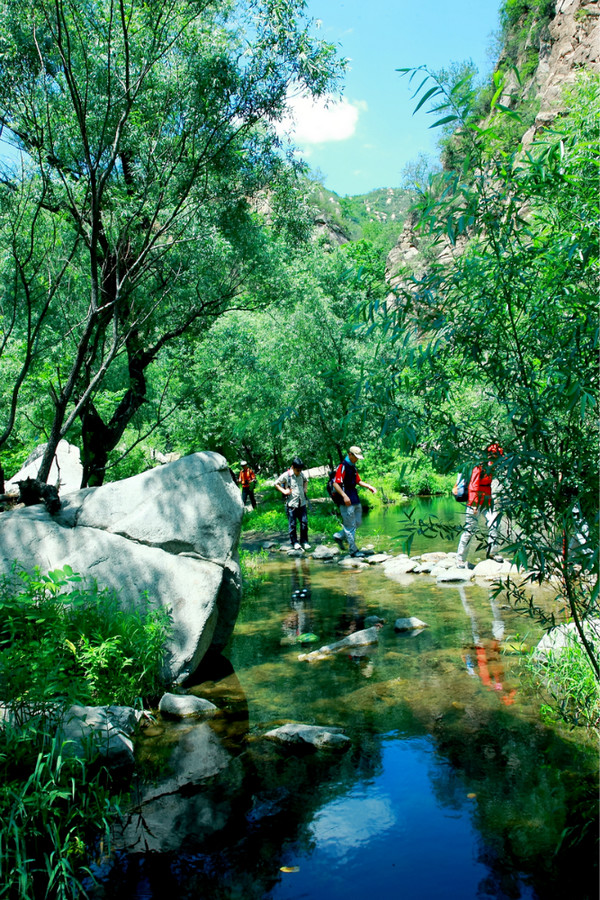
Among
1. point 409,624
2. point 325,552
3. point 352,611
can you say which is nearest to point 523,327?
point 409,624

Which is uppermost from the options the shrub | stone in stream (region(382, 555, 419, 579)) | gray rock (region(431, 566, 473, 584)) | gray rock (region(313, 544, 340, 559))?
the shrub

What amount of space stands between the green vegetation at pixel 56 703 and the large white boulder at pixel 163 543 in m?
0.27

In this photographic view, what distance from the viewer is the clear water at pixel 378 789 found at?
11.3ft

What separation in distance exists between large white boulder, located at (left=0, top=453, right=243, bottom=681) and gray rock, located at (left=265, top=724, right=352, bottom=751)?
1.52 m

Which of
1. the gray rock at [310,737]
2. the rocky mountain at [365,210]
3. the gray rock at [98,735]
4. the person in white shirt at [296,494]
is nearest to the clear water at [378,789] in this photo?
the gray rock at [310,737]

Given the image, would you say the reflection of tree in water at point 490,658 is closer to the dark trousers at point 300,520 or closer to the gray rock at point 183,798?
the gray rock at point 183,798

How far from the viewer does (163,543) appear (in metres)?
6.82

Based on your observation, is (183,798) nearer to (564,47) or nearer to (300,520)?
(300,520)

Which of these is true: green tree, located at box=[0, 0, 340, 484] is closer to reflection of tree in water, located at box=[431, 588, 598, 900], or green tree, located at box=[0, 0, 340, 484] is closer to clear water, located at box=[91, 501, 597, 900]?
clear water, located at box=[91, 501, 597, 900]

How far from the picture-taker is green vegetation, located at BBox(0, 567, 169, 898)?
139 inches

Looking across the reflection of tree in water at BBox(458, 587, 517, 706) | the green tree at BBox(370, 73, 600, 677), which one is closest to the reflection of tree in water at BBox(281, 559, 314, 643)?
the reflection of tree in water at BBox(458, 587, 517, 706)

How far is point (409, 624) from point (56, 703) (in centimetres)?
461

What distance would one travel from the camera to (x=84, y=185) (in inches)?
378

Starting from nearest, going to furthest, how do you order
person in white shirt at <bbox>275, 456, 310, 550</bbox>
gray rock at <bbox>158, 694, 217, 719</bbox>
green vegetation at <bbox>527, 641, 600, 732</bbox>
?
green vegetation at <bbox>527, 641, 600, 732</bbox> < gray rock at <bbox>158, 694, 217, 719</bbox> < person in white shirt at <bbox>275, 456, 310, 550</bbox>
